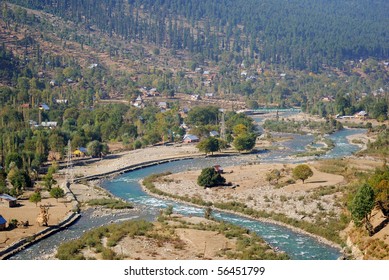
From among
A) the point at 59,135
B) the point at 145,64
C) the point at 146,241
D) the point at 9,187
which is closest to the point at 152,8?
the point at 145,64

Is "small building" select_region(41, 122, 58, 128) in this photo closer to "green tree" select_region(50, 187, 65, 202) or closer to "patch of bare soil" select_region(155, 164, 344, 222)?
"patch of bare soil" select_region(155, 164, 344, 222)

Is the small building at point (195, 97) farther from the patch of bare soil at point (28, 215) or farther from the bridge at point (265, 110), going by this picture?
the patch of bare soil at point (28, 215)

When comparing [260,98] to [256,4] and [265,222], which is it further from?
[256,4]

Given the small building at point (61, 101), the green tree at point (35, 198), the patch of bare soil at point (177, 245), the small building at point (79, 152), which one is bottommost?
the small building at point (61, 101)

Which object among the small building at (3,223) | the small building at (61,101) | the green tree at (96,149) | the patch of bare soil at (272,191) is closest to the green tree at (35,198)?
the small building at (3,223)

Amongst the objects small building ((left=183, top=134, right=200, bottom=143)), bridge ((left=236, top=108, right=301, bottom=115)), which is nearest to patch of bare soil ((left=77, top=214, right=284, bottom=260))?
small building ((left=183, top=134, right=200, bottom=143))

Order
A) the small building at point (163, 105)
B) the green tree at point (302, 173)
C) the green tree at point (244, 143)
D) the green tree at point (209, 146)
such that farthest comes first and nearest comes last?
1. the small building at point (163, 105)
2. the green tree at point (244, 143)
3. the green tree at point (209, 146)
4. the green tree at point (302, 173)

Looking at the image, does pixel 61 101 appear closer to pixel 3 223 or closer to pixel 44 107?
pixel 44 107
